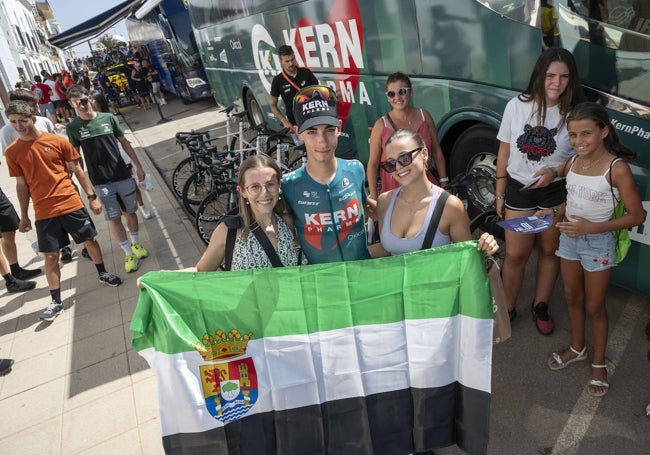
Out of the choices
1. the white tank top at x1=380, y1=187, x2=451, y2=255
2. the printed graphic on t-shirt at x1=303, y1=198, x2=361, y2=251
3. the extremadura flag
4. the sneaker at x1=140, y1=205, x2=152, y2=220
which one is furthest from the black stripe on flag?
the sneaker at x1=140, y1=205, x2=152, y2=220

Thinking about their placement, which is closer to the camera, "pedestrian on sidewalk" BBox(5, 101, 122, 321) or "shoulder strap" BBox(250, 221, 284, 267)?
"shoulder strap" BBox(250, 221, 284, 267)

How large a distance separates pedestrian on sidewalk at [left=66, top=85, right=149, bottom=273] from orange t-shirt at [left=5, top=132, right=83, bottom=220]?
0.92ft

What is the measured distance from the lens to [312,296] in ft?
7.04

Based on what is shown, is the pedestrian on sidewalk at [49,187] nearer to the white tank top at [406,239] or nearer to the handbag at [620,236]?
the white tank top at [406,239]

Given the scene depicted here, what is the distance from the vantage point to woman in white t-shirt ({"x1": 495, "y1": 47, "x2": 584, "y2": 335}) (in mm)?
2762

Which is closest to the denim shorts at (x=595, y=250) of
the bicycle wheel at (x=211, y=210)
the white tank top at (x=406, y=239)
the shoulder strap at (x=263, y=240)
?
the white tank top at (x=406, y=239)

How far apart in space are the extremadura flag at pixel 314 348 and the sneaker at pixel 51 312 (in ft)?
11.5

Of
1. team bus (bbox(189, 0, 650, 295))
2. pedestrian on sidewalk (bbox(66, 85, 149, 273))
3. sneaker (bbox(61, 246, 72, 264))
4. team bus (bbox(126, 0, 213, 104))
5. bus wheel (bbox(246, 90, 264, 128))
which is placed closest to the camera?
team bus (bbox(189, 0, 650, 295))

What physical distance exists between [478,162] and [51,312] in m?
4.76

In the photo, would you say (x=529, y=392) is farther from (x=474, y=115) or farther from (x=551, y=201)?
(x=474, y=115)

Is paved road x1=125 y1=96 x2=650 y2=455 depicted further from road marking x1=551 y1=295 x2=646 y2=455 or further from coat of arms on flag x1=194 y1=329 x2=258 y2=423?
coat of arms on flag x1=194 y1=329 x2=258 y2=423

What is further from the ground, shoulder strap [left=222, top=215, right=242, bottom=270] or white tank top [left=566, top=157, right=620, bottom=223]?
shoulder strap [left=222, top=215, right=242, bottom=270]

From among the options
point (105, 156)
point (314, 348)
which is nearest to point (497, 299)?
point (314, 348)

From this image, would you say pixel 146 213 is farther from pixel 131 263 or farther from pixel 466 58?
pixel 466 58
